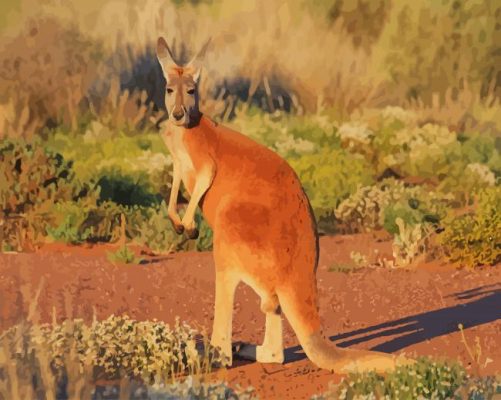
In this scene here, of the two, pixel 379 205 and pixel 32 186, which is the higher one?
pixel 32 186

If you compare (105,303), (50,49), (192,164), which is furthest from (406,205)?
(50,49)

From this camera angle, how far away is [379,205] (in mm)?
14766

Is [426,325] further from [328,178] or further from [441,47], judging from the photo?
[441,47]

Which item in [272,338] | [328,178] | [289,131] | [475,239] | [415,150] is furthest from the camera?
[289,131]

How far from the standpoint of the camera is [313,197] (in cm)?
1533

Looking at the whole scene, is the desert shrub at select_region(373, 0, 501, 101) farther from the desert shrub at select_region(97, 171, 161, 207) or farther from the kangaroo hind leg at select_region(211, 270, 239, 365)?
the kangaroo hind leg at select_region(211, 270, 239, 365)

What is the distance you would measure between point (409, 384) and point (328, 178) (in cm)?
885

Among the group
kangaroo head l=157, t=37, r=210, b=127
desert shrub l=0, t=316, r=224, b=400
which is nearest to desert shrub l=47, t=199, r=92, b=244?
desert shrub l=0, t=316, r=224, b=400

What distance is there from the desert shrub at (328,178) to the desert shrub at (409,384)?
7.81 m

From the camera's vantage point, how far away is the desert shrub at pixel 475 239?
42.1ft

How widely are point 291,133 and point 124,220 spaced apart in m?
5.91

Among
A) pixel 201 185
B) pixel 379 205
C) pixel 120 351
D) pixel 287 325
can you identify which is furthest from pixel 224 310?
pixel 379 205

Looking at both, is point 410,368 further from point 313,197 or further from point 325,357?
point 313,197

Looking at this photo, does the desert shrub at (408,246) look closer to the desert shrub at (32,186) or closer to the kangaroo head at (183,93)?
the desert shrub at (32,186)
